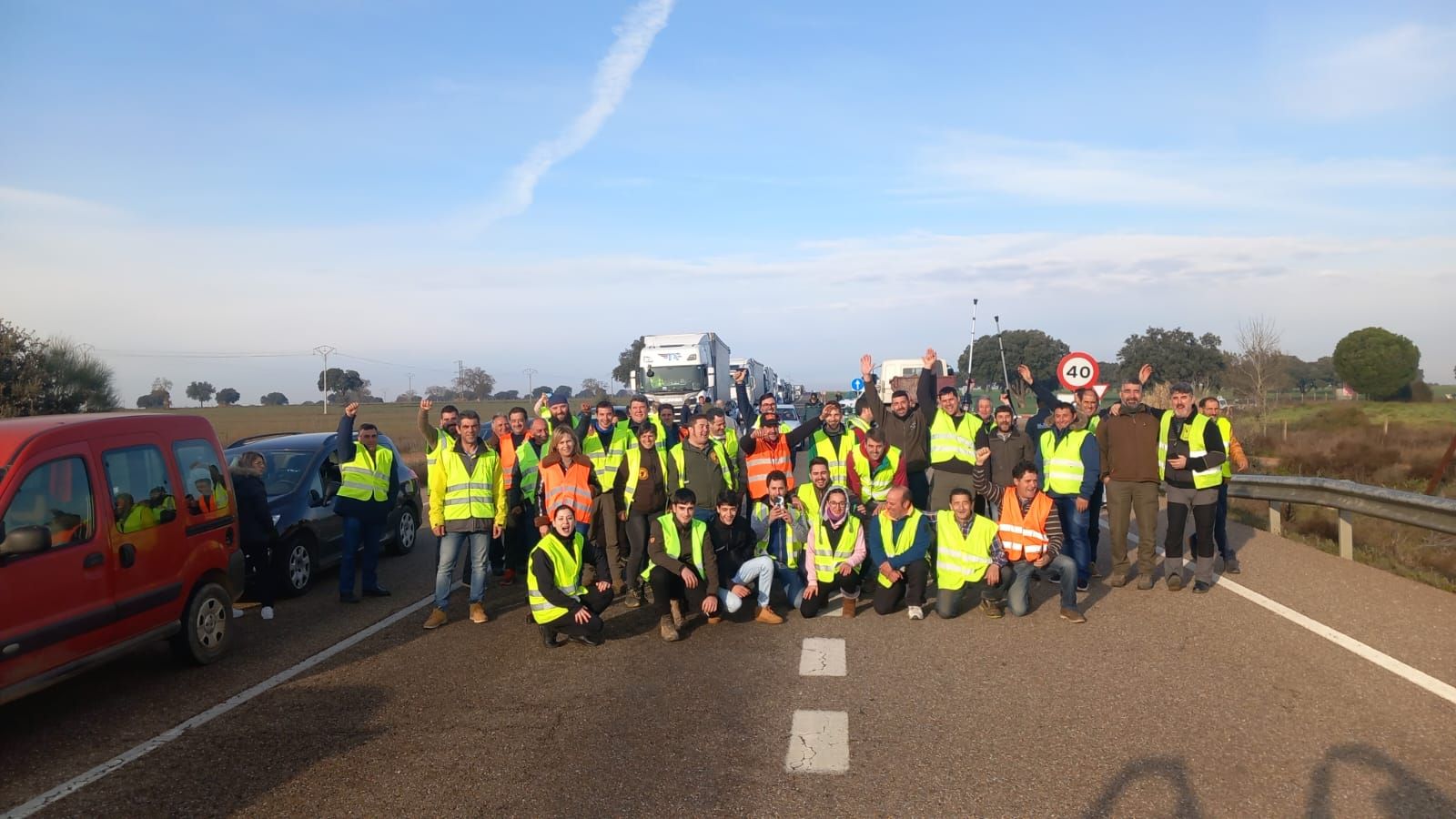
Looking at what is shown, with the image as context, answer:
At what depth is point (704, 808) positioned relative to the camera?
4410 mm

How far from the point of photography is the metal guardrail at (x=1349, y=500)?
9.09 m

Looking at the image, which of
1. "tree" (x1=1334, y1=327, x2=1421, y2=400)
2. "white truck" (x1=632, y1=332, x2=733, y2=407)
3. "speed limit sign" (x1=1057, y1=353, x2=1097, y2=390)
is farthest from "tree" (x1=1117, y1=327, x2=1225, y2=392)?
"speed limit sign" (x1=1057, y1=353, x2=1097, y2=390)

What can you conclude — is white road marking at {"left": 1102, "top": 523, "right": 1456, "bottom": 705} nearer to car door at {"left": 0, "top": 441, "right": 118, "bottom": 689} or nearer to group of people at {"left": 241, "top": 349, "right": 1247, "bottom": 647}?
group of people at {"left": 241, "top": 349, "right": 1247, "bottom": 647}

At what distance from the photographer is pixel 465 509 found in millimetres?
8320

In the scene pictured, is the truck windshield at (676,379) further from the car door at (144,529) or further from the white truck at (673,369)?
the car door at (144,529)

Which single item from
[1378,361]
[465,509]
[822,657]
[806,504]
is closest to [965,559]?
[806,504]

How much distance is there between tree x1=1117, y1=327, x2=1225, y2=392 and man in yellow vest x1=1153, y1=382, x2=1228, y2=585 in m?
63.9

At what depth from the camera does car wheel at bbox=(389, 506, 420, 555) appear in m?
11.8

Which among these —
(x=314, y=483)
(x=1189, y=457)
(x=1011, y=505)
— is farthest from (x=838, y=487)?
(x=314, y=483)

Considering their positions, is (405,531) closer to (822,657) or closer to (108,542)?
(108,542)

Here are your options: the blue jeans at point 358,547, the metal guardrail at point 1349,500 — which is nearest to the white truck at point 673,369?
the metal guardrail at point 1349,500

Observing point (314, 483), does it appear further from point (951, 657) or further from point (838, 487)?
point (951, 657)

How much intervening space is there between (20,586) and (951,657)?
555 cm

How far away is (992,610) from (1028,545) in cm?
60
